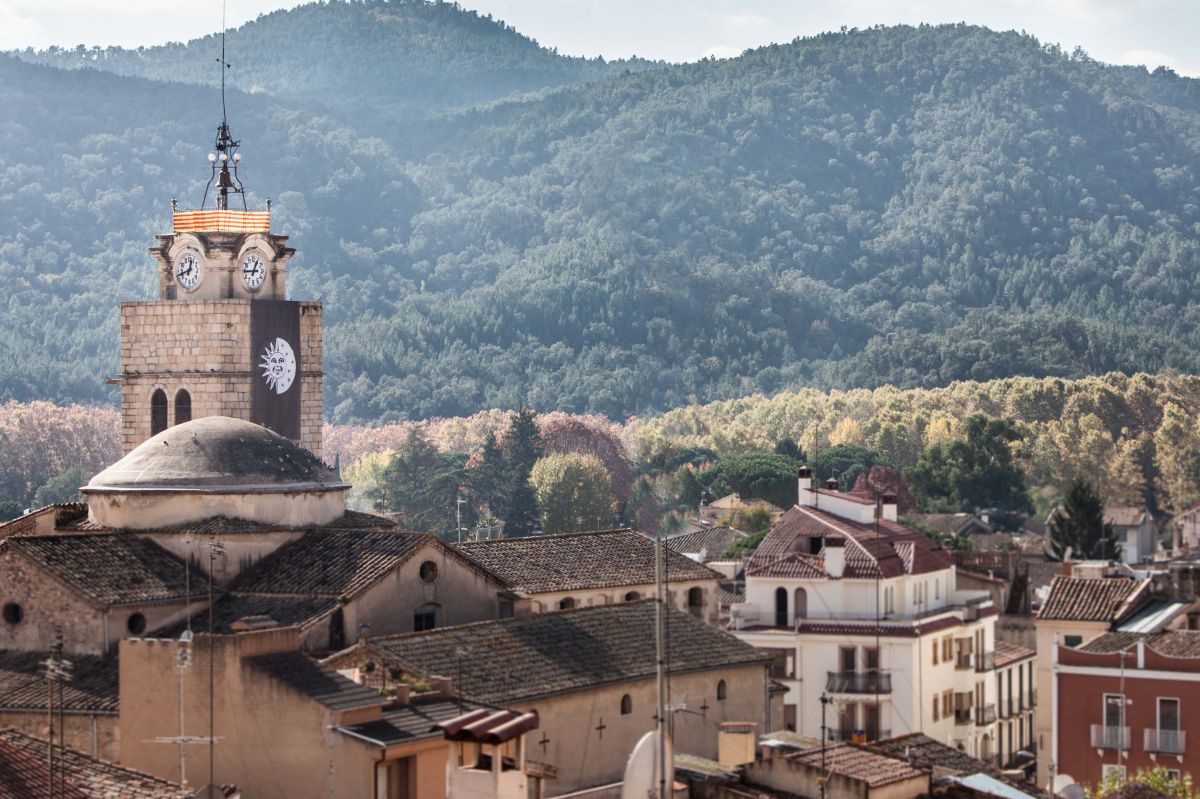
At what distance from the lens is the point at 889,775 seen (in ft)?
109

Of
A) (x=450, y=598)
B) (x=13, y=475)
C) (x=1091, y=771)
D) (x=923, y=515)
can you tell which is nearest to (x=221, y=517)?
(x=450, y=598)

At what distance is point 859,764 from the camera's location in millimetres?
33625

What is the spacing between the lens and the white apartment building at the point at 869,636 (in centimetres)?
5759

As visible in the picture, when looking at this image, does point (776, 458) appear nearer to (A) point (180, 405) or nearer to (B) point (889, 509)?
(B) point (889, 509)

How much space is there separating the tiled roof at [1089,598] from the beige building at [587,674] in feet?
49.0

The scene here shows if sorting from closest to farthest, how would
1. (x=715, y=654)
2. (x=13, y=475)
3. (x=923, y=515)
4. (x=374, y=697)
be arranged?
(x=374, y=697) → (x=715, y=654) → (x=923, y=515) → (x=13, y=475)

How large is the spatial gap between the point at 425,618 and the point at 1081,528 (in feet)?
200

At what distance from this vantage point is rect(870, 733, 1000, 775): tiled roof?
38.2m

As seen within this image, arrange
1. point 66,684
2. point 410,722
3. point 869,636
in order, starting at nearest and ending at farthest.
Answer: point 410,722 → point 66,684 → point 869,636

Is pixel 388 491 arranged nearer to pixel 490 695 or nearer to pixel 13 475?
pixel 13 475

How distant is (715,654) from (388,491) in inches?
3958

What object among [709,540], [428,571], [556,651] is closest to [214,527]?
[428,571]

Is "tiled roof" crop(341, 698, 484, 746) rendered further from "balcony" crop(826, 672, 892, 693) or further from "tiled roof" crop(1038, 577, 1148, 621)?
"tiled roof" crop(1038, 577, 1148, 621)

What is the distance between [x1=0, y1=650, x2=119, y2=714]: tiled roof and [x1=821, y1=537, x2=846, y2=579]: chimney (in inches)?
927
